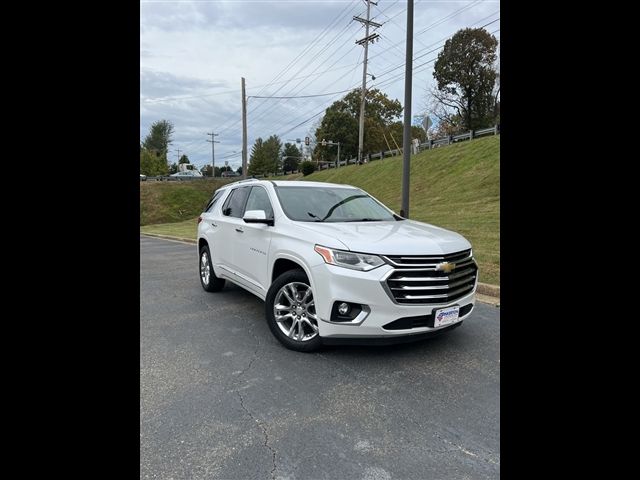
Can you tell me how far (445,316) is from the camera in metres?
3.62

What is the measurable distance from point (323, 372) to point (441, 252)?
147cm

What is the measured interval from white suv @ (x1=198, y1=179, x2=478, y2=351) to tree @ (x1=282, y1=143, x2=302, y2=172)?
7685cm

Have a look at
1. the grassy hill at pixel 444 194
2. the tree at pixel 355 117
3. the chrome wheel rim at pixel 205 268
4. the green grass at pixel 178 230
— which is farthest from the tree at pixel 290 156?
the chrome wheel rim at pixel 205 268

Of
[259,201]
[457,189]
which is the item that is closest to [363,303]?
[259,201]

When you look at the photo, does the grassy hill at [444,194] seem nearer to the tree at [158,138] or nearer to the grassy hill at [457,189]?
the grassy hill at [457,189]

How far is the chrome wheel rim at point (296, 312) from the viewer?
3863mm

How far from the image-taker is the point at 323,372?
3.53 metres

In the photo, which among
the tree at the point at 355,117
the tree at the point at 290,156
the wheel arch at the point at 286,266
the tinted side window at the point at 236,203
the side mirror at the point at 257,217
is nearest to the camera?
the wheel arch at the point at 286,266

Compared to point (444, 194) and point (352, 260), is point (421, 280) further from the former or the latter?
point (444, 194)

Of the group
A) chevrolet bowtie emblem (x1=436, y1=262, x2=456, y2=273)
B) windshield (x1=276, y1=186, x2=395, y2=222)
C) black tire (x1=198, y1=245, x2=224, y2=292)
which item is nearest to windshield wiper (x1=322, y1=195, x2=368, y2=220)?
windshield (x1=276, y1=186, x2=395, y2=222)

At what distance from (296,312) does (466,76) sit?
4069 cm

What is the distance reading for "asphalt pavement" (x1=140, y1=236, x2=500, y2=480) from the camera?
235cm

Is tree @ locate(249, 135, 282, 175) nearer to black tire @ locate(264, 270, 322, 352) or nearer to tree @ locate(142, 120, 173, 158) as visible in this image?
tree @ locate(142, 120, 173, 158)
